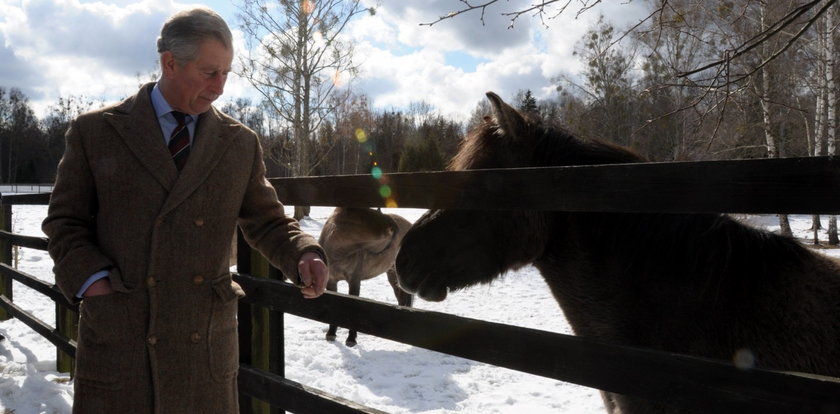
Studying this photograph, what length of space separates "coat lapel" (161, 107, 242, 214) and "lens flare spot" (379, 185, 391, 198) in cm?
61

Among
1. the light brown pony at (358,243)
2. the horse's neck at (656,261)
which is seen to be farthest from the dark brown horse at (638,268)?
the light brown pony at (358,243)

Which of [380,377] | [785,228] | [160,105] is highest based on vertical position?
[160,105]

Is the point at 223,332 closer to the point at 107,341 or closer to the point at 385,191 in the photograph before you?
the point at 107,341

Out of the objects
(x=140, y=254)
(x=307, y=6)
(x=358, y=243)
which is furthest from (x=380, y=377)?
(x=307, y=6)

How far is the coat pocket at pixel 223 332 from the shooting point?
1.86m

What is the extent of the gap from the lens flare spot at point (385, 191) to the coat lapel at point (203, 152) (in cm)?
61

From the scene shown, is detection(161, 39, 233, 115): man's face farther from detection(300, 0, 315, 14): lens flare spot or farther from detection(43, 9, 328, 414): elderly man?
detection(300, 0, 315, 14): lens flare spot

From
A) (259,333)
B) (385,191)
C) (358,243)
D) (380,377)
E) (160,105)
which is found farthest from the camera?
(358,243)

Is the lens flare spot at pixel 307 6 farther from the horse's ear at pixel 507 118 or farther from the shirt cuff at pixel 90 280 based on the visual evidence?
the shirt cuff at pixel 90 280

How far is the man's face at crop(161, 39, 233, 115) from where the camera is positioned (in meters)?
1.70

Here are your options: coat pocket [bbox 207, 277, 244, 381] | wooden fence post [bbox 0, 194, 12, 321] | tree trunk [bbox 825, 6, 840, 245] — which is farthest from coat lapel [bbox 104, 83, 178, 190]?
tree trunk [bbox 825, 6, 840, 245]

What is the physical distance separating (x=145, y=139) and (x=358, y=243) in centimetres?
620

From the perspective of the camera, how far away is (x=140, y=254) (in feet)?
5.66

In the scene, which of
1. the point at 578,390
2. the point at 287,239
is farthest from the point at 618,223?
the point at 578,390
